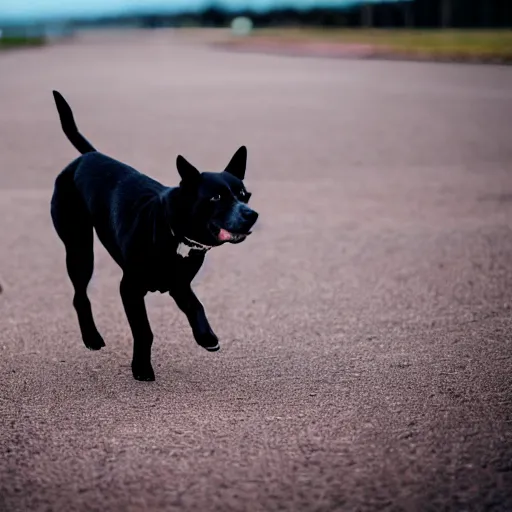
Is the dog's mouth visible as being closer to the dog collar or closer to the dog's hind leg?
the dog collar

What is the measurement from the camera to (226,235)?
356 centimetres

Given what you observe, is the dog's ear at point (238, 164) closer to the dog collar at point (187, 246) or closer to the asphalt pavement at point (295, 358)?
the dog collar at point (187, 246)

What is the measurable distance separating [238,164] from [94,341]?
143 centimetres

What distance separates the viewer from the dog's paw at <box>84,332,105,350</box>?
4.71 meters

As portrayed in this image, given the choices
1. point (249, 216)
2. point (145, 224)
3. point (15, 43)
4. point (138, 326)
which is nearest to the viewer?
point (249, 216)

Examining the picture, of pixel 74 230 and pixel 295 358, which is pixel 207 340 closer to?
pixel 295 358

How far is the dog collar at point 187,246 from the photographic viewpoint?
12.2 ft

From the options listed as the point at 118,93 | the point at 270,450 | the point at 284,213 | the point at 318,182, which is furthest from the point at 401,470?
the point at 118,93

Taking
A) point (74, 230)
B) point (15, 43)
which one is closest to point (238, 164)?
point (74, 230)

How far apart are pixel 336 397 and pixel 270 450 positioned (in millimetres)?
662

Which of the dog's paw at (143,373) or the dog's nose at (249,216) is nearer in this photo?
the dog's nose at (249,216)

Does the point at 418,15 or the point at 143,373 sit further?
→ the point at 418,15

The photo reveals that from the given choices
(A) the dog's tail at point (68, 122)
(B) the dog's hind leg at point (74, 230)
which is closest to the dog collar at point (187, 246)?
(B) the dog's hind leg at point (74, 230)

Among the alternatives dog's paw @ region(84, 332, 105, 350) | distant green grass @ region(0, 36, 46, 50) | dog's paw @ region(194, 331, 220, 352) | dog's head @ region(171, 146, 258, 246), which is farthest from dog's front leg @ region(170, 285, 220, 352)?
distant green grass @ region(0, 36, 46, 50)
